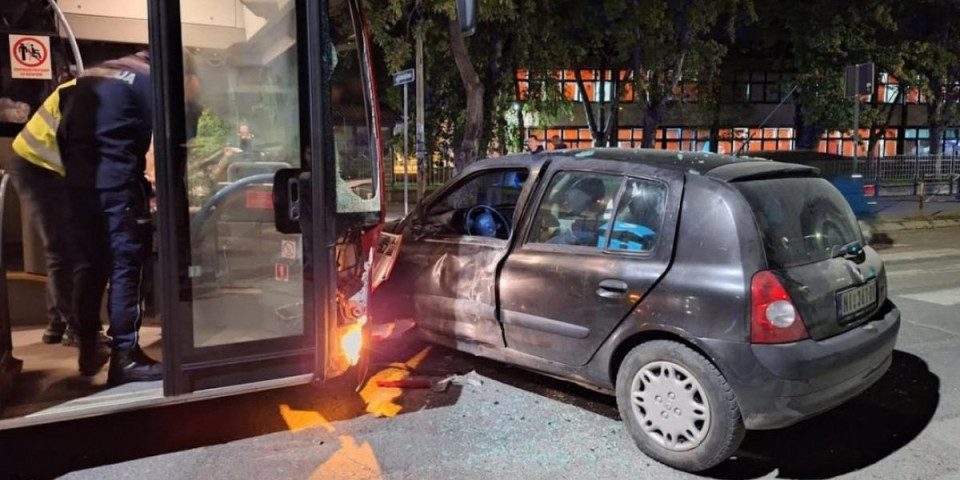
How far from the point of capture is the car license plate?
3.84 m

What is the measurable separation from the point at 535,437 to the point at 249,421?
5.88ft

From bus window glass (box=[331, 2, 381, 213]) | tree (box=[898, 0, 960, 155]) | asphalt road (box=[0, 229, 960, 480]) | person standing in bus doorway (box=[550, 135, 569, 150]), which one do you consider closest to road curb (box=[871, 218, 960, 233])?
person standing in bus doorway (box=[550, 135, 569, 150])

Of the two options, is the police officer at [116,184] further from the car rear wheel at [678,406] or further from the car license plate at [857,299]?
the car license plate at [857,299]

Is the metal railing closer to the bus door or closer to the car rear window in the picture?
the car rear window

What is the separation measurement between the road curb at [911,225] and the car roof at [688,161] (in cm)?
1168

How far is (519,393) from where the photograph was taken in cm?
492

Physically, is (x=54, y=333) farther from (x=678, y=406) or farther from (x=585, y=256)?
(x=678, y=406)

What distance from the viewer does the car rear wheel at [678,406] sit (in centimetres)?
361

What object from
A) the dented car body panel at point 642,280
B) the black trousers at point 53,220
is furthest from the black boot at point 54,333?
the dented car body panel at point 642,280

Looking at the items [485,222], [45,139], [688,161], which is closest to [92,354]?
[45,139]

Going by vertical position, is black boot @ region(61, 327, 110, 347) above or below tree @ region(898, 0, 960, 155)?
below

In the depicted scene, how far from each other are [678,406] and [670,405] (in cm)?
5

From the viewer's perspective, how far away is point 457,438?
13.7 feet

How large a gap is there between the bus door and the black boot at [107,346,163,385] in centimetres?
48
